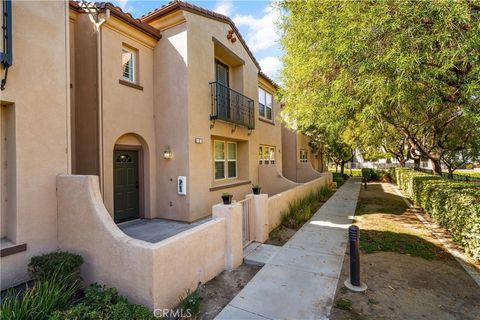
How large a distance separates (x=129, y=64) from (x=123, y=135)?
246 cm

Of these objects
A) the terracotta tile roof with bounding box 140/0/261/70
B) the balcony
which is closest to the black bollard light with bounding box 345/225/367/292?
the balcony

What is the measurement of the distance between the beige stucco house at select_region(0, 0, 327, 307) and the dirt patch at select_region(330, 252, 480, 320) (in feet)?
8.69

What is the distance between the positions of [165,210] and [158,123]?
311 cm

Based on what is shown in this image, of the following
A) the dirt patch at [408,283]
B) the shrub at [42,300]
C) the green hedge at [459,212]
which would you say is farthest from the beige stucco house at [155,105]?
the green hedge at [459,212]

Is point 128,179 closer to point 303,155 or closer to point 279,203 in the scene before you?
point 279,203

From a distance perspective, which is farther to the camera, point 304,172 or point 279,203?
point 304,172

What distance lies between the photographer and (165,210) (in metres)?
8.43

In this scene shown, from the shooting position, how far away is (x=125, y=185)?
26.0 feet

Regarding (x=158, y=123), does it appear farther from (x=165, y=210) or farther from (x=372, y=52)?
(x=372, y=52)

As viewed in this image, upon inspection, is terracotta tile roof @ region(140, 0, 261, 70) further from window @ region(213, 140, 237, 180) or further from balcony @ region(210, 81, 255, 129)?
window @ region(213, 140, 237, 180)

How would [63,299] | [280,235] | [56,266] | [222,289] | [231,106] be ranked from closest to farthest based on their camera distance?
[63,299]
[56,266]
[222,289]
[280,235]
[231,106]

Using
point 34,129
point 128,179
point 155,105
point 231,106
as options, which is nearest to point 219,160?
point 231,106

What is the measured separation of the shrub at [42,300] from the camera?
293 cm

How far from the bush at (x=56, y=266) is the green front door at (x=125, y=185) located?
367 centimetres
